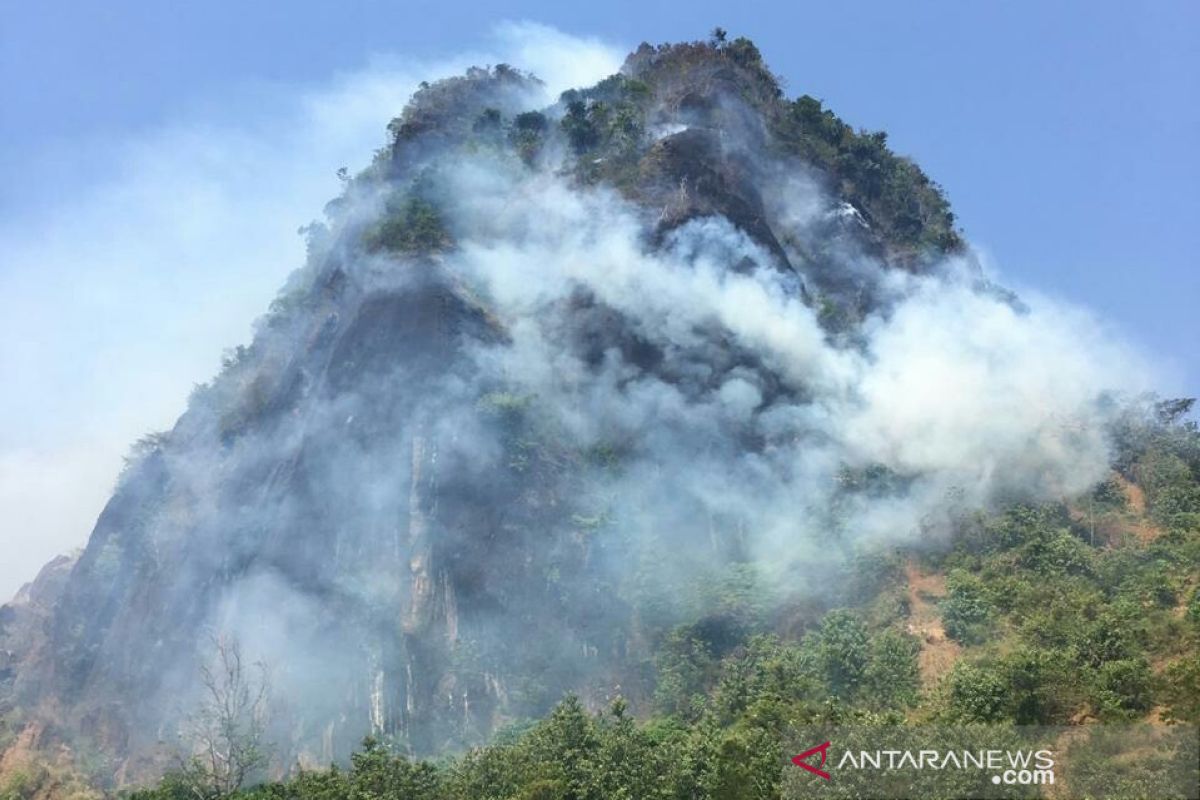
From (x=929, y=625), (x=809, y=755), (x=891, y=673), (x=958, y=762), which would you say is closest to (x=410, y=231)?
(x=929, y=625)

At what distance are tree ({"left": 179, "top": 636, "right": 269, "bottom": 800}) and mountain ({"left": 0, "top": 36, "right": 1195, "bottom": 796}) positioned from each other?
738mm

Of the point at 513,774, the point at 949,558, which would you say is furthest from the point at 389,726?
the point at 949,558

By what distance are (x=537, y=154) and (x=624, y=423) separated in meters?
16.9

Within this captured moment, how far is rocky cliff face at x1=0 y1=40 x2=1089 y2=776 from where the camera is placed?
41.2 metres

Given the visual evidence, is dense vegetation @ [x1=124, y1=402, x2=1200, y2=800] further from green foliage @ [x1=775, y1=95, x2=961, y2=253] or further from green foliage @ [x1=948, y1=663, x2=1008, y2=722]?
green foliage @ [x1=775, y1=95, x2=961, y2=253]

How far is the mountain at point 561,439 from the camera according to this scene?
1596 inches

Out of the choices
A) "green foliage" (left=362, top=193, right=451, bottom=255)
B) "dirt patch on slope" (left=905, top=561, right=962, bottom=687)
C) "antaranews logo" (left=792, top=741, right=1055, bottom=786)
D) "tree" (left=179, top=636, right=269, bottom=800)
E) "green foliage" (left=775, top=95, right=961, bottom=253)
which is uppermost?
"green foliage" (left=775, top=95, right=961, bottom=253)

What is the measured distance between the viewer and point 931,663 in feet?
111

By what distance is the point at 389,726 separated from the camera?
3922 centimetres

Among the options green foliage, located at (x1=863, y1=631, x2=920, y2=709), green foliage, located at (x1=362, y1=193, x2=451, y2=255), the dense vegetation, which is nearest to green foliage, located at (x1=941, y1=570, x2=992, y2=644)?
the dense vegetation

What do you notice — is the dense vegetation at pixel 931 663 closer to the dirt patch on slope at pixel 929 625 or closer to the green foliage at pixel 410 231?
the dirt patch on slope at pixel 929 625

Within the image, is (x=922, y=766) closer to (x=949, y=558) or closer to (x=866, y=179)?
(x=949, y=558)

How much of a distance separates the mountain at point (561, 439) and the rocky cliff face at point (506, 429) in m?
0.15

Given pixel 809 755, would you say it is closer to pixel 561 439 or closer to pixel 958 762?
pixel 958 762
